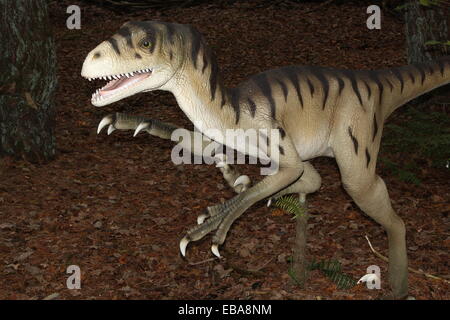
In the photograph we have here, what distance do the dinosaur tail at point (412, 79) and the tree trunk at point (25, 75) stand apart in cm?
408

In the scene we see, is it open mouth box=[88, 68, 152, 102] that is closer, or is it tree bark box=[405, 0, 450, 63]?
open mouth box=[88, 68, 152, 102]

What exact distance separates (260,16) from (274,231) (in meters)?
8.42

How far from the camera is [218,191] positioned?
22.4 ft

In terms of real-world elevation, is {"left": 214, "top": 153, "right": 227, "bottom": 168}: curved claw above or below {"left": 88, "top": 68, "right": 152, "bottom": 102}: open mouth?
below

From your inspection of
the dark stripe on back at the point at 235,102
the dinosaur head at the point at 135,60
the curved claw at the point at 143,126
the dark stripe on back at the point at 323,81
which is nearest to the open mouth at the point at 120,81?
the dinosaur head at the point at 135,60

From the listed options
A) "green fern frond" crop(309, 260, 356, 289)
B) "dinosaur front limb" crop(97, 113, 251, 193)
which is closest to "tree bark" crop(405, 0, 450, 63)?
"green fern frond" crop(309, 260, 356, 289)

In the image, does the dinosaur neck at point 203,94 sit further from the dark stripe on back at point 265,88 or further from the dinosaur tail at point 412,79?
the dinosaur tail at point 412,79

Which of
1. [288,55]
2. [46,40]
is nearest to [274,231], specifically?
[46,40]

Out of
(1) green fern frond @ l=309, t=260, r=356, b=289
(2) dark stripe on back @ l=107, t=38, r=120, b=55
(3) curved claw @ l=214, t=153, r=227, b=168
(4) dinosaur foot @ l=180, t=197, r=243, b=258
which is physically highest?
(2) dark stripe on back @ l=107, t=38, r=120, b=55

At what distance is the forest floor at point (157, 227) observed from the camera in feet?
16.1

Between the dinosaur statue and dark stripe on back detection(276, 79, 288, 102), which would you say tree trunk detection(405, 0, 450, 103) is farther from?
dark stripe on back detection(276, 79, 288, 102)

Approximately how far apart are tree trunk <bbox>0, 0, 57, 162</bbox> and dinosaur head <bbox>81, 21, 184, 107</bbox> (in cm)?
388

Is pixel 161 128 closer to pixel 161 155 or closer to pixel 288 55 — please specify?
pixel 161 155

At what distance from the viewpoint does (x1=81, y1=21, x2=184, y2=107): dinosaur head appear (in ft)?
9.82
